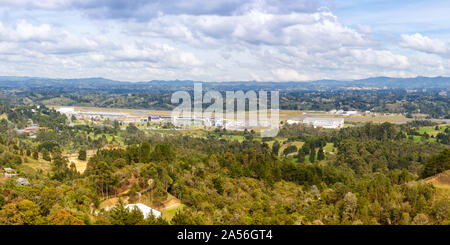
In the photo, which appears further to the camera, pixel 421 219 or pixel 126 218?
pixel 421 219

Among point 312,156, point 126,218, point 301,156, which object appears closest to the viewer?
point 126,218

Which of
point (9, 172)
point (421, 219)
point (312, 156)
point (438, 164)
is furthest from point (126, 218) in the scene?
point (312, 156)

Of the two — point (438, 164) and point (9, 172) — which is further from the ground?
point (438, 164)

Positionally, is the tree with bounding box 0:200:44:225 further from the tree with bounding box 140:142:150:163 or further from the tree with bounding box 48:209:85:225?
the tree with bounding box 140:142:150:163

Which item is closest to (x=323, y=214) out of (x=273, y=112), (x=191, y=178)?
(x=191, y=178)

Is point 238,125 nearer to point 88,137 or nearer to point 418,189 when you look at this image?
point 88,137

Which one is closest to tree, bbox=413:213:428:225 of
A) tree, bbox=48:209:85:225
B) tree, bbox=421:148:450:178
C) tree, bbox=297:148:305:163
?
tree, bbox=421:148:450:178

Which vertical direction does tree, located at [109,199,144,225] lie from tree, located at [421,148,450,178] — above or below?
above

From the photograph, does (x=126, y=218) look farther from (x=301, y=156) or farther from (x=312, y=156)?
(x=312, y=156)

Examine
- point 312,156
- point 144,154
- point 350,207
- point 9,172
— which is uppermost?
point 144,154

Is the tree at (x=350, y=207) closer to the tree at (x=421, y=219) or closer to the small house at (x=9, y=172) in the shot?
the tree at (x=421, y=219)

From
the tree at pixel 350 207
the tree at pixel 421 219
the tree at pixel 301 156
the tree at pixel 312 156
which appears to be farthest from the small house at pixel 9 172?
the tree at pixel 312 156
